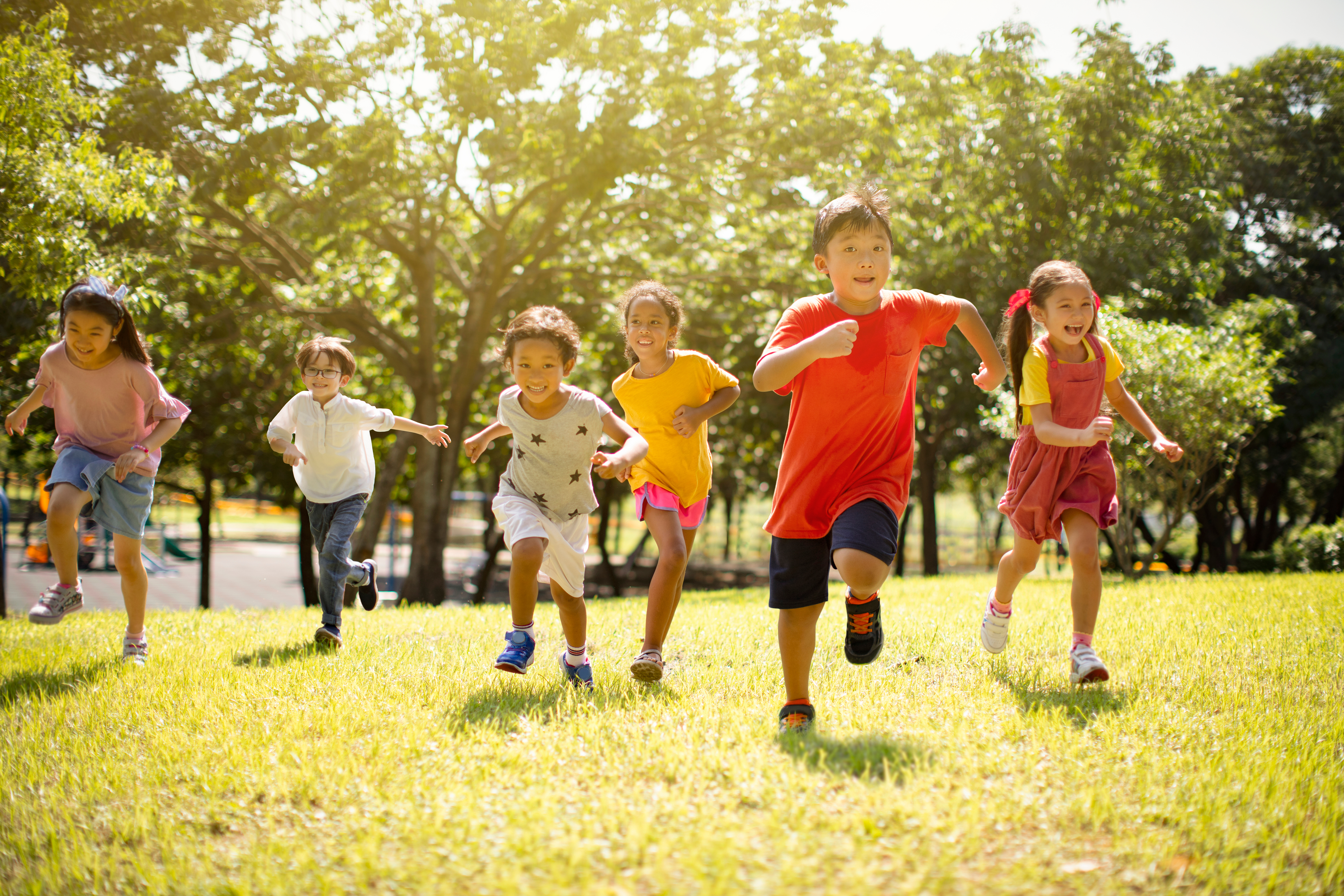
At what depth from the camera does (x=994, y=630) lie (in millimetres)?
4738

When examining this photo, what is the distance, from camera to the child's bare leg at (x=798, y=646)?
11.4ft

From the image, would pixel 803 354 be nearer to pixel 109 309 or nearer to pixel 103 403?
pixel 109 309

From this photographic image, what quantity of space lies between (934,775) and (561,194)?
10.6 metres

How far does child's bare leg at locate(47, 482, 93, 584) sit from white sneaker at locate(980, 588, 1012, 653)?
4.65 metres

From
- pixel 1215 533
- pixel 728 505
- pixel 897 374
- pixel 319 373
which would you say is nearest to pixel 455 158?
pixel 319 373

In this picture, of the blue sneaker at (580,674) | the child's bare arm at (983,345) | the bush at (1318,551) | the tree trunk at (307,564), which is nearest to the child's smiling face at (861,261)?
the child's bare arm at (983,345)

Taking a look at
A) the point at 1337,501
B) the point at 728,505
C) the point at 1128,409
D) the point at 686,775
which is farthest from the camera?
the point at 728,505

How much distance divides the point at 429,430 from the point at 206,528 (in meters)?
15.6

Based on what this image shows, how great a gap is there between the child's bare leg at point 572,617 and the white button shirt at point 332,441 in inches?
67.7

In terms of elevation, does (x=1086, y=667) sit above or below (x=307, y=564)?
above

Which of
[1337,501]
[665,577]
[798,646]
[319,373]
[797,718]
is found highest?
[319,373]

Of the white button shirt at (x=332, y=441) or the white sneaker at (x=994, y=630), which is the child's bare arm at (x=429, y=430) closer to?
the white button shirt at (x=332, y=441)

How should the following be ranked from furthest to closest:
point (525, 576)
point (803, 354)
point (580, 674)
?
point (580, 674)
point (525, 576)
point (803, 354)

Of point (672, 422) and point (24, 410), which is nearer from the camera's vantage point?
point (672, 422)
